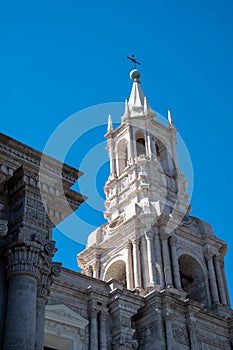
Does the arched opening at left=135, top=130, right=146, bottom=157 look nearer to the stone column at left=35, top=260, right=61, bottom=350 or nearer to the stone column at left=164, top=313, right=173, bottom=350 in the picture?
the stone column at left=164, top=313, right=173, bottom=350

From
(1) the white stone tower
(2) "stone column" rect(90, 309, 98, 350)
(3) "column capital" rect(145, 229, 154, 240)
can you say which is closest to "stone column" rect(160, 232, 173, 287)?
(1) the white stone tower

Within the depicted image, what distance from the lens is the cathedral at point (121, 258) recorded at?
12719 millimetres

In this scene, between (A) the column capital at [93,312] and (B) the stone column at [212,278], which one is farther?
(B) the stone column at [212,278]

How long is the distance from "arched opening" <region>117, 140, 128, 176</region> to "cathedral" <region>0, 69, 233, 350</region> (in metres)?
0.08

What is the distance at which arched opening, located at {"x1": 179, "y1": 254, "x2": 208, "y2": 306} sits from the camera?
35219mm

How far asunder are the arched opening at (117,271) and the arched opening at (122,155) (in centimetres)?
791

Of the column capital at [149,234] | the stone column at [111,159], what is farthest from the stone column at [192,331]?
the stone column at [111,159]

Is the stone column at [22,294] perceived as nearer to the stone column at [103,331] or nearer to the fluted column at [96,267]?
the stone column at [103,331]

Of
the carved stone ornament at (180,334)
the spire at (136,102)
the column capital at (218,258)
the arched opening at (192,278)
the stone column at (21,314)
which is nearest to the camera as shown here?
the stone column at (21,314)

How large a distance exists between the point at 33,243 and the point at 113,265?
77.5ft

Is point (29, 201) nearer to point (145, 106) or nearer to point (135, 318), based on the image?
point (135, 318)

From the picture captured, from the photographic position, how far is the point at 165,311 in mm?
27578

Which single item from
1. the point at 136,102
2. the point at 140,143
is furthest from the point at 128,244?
the point at 136,102

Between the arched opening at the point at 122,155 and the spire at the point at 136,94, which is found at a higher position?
the spire at the point at 136,94
